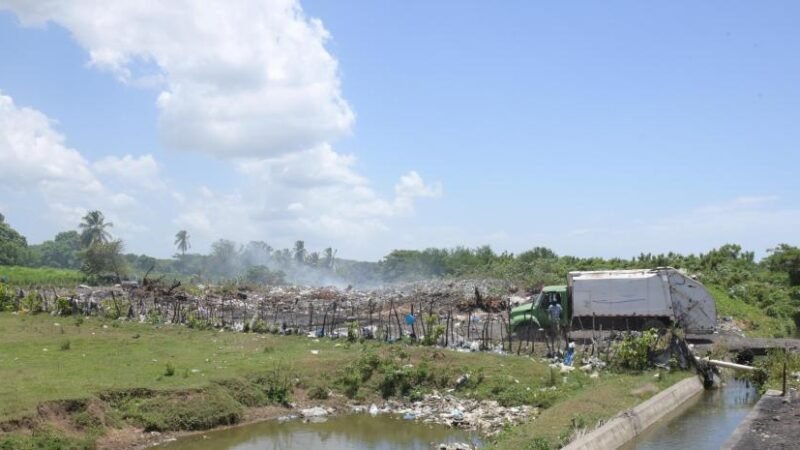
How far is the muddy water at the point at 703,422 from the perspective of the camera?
12.7 metres

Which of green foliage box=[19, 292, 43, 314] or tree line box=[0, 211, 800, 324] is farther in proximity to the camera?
tree line box=[0, 211, 800, 324]

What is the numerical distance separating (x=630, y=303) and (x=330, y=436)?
43.6ft

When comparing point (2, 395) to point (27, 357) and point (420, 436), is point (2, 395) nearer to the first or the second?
point (27, 357)

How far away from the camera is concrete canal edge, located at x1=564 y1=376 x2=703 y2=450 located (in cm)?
1130

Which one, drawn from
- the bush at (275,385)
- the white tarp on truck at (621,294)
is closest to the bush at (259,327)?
the bush at (275,385)

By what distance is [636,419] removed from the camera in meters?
13.1

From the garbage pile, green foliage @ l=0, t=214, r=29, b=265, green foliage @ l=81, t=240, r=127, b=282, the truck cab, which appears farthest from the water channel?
green foliage @ l=0, t=214, r=29, b=265

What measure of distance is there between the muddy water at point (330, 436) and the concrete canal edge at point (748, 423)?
4348 mm

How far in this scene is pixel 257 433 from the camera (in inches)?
554

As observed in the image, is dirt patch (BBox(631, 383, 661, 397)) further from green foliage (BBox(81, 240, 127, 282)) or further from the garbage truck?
green foliage (BBox(81, 240, 127, 282))

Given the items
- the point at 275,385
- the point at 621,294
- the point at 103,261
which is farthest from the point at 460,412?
the point at 103,261

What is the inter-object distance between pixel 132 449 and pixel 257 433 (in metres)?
2.43

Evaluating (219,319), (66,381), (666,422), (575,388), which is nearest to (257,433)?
(66,381)

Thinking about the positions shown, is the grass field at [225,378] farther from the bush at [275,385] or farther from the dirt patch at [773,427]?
the dirt patch at [773,427]
